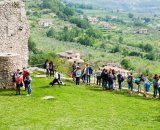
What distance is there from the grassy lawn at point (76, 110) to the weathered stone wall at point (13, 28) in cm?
622

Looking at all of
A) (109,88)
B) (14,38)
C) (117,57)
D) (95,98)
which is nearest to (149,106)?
(95,98)

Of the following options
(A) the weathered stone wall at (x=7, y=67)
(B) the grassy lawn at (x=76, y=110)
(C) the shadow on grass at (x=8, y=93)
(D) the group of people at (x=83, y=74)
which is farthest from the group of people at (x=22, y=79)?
(D) the group of people at (x=83, y=74)

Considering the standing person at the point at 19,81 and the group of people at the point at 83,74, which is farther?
the group of people at the point at 83,74

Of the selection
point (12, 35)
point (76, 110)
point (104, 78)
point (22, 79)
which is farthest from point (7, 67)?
point (104, 78)

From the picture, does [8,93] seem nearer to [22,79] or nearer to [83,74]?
[22,79]

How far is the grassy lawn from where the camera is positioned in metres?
24.4

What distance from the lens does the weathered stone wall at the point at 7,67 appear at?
33.1 metres

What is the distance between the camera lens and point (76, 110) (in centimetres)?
2783

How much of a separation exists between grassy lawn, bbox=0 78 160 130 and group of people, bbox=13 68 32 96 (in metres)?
0.69

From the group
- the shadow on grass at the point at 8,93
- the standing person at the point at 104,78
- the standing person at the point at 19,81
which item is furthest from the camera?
the standing person at the point at 104,78

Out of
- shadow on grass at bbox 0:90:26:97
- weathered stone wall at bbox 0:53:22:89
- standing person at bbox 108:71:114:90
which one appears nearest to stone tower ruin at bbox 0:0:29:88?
weathered stone wall at bbox 0:53:22:89

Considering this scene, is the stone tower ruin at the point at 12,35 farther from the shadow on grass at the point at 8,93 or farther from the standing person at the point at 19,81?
the standing person at the point at 19,81

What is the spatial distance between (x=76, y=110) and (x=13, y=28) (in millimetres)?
14672

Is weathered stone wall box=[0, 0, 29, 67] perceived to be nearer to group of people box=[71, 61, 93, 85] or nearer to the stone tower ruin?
the stone tower ruin
